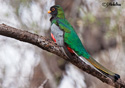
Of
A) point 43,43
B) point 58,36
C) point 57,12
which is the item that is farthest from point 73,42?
point 57,12

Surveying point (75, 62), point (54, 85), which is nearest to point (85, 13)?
point (54, 85)

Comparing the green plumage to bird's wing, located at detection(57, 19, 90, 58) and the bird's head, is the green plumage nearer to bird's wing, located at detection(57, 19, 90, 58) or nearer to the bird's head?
bird's wing, located at detection(57, 19, 90, 58)

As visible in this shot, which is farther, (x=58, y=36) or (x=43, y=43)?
(x=58, y=36)

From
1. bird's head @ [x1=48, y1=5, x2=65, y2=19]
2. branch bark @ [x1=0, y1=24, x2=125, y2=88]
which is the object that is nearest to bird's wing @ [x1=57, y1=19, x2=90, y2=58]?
branch bark @ [x1=0, y1=24, x2=125, y2=88]

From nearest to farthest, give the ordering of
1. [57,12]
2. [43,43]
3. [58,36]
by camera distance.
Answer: [43,43] → [58,36] → [57,12]

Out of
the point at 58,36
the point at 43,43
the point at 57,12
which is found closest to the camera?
the point at 43,43

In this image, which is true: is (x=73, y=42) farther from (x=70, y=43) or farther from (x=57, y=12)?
(x=57, y=12)

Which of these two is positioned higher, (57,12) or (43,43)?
(43,43)

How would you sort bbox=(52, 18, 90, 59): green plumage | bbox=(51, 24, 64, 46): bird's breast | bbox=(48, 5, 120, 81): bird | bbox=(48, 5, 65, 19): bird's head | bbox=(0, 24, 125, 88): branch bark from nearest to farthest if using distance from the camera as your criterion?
1. bbox=(0, 24, 125, 88): branch bark
2. bbox=(48, 5, 120, 81): bird
3. bbox=(51, 24, 64, 46): bird's breast
4. bbox=(52, 18, 90, 59): green plumage
5. bbox=(48, 5, 65, 19): bird's head

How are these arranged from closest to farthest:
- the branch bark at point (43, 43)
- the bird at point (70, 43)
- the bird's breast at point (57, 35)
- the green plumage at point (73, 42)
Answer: the branch bark at point (43, 43) < the bird at point (70, 43) < the bird's breast at point (57, 35) < the green plumage at point (73, 42)

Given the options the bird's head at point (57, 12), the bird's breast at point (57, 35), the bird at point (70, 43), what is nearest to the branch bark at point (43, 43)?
the bird at point (70, 43)

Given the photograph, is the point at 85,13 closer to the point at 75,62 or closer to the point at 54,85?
the point at 54,85

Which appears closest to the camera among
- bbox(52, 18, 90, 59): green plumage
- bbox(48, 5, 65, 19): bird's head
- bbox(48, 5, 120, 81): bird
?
bbox(48, 5, 120, 81): bird

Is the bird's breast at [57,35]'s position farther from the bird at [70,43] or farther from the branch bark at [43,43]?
the branch bark at [43,43]
